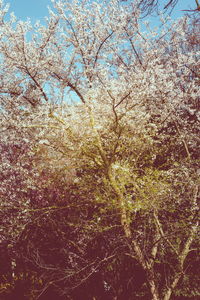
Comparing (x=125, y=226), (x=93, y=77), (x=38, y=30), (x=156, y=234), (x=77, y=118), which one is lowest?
(x=156, y=234)

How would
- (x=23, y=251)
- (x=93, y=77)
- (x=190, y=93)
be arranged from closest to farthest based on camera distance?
(x=93, y=77) → (x=23, y=251) → (x=190, y=93)

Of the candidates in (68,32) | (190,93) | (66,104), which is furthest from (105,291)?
(68,32)

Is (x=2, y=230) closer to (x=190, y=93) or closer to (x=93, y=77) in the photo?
(x=93, y=77)

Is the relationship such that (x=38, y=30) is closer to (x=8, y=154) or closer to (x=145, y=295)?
(x=8, y=154)

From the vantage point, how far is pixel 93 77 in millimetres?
6715

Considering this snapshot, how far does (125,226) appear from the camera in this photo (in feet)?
17.3

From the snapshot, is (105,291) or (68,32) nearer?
(105,291)

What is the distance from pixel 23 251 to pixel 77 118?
4.67 meters

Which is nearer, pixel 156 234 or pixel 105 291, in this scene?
pixel 156 234

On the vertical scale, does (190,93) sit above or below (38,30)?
below

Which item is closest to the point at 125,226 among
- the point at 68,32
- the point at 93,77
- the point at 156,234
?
the point at 156,234

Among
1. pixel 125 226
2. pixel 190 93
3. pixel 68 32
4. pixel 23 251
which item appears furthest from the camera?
pixel 190 93

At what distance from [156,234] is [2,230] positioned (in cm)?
454

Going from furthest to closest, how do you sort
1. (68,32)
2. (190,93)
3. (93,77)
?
(190,93)
(68,32)
(93,77)
